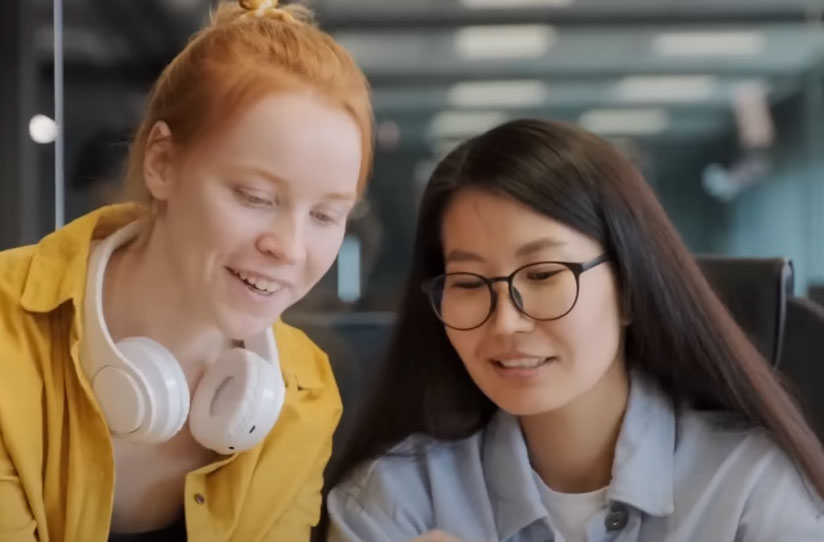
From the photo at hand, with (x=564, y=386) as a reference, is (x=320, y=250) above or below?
above

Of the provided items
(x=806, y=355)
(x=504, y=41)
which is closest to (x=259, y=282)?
(x=806, y=355)

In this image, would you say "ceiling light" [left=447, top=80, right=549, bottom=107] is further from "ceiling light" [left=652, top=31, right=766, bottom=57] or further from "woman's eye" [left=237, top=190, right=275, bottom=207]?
"woman's eye" [left=237, top=190, right=275, bottom=207]

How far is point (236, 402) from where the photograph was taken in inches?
38.9

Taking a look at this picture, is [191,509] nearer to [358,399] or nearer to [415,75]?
[358,399]

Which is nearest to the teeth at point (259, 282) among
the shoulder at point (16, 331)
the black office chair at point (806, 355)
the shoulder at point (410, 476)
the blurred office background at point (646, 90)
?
the shoulder at point (16, 331)

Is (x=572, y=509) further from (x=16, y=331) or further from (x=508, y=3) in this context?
(x=508, y=3)

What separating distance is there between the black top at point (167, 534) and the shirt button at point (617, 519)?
496 mm

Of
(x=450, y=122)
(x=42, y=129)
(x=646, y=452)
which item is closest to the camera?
(x=646, y=452)

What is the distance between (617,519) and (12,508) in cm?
67

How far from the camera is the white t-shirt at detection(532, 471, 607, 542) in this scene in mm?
1151

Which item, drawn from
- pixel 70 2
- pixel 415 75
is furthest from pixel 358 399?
pixel 415 75

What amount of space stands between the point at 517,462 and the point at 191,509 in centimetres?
40

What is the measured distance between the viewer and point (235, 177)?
94cm

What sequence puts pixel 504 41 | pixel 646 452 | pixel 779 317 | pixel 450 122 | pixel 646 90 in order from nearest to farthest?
pixel 646 452
pixel 779 317
pixel 504 41
pixel 450 122
pixel 646 90
